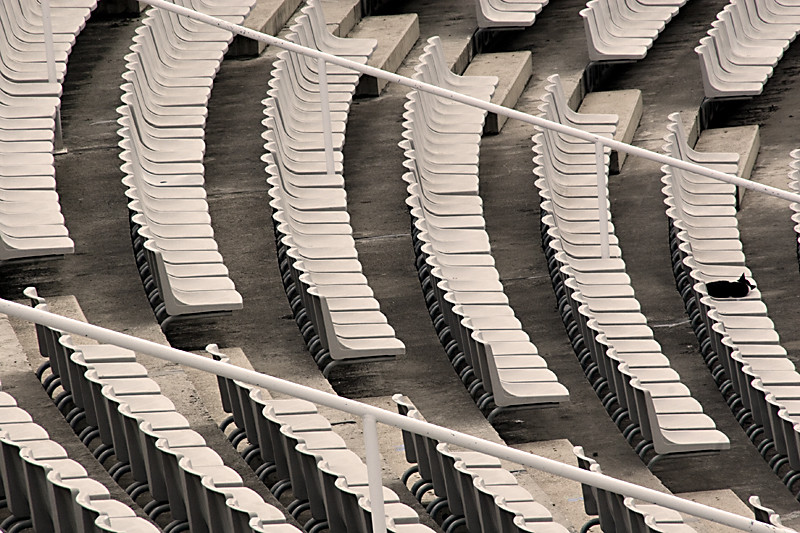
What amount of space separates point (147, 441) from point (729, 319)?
2.54m

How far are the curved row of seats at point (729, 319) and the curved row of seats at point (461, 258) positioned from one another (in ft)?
2.28

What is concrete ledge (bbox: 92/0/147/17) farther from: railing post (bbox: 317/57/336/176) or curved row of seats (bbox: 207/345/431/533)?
curved row of seats (bbox: 207/345/431/533)

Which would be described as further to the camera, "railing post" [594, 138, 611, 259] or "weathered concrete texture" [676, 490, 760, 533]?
"railing post" [594, 138, 611, 259]

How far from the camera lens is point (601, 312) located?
521cm

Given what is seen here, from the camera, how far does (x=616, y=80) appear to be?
756cm

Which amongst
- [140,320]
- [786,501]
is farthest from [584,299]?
[140,320]

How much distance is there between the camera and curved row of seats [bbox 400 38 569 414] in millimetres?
4676

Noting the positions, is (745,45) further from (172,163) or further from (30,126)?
(30,126)

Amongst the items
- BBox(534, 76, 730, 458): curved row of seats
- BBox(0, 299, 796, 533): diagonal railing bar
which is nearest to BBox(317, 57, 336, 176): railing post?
BBox(534, 76, 730, 458): curved row of seats

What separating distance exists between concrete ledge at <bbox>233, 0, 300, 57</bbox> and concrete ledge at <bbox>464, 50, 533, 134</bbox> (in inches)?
35.6

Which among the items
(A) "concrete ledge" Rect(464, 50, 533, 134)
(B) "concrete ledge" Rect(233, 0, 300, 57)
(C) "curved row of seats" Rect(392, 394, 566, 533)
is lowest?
(C) "curved row of seats" Rect(392, 394, 566, 533)

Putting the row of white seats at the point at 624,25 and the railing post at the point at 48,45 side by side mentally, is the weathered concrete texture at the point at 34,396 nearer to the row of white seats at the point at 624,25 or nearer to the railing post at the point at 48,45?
the railing post at the point at 48,45

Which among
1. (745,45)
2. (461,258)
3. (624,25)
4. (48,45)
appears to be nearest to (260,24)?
(48,45)

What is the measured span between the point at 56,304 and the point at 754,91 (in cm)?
380
